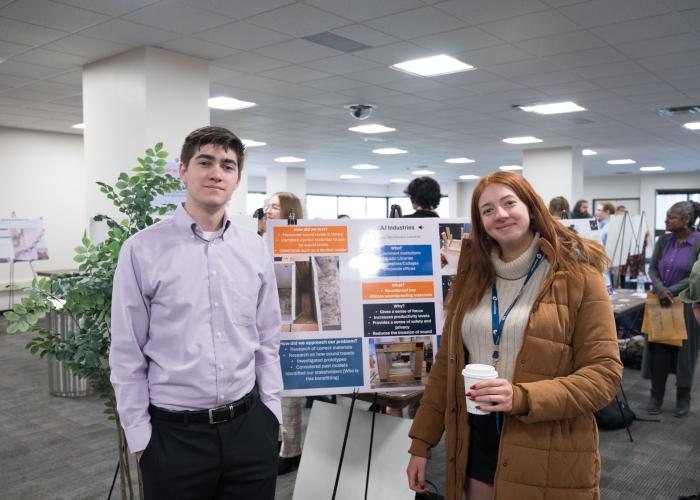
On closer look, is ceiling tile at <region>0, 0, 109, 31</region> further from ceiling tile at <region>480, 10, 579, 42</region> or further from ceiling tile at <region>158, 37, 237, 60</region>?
ceiling tile at <region>480, 10, 579, 42</region>

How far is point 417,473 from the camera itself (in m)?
1.67

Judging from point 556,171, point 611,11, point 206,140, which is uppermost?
point 611,11

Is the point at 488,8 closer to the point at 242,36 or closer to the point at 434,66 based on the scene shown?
the point at 434,66

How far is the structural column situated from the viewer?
10672 mm

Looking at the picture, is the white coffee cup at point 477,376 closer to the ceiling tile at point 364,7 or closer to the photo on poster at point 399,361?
the photo on poster at point 399,361

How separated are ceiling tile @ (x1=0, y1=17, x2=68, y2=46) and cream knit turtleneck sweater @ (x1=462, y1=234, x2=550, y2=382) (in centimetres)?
418

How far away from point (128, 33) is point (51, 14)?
58 cm

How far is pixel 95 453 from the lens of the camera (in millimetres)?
3734

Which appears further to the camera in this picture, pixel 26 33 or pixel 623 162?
pixel 623 162

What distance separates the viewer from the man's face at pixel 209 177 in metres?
1.67

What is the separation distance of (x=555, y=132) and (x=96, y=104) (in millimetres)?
6722

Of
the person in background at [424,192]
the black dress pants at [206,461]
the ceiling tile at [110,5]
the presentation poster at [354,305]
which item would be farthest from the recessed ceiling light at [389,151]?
the black dress pants at [206,461]

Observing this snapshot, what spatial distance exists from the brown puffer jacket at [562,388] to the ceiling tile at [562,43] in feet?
12.0

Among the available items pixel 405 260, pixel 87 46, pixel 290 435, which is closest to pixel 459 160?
pixel 87 46
